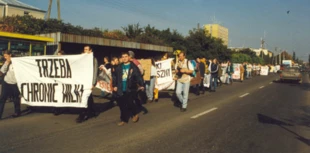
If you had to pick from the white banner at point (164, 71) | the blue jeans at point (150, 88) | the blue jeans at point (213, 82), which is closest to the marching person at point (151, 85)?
the blue jeans at point (150, 88)

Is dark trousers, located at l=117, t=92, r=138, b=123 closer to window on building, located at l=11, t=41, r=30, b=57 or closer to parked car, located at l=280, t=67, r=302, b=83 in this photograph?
window on building, located at l=11, t=41, r=30, b=57

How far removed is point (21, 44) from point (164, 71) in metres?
6.78

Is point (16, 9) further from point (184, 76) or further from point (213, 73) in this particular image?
point (184, 76)

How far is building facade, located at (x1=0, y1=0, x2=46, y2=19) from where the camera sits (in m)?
48.4

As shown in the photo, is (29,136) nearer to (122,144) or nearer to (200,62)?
(122,144)

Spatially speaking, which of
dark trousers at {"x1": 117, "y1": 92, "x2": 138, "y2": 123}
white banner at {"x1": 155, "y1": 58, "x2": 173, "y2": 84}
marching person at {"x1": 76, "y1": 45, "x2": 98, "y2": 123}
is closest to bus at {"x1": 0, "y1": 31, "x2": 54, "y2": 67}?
white banner at {"x1": 155, "y1": 58, "x2": 173, "y2": 84}

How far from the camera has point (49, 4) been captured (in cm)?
2683

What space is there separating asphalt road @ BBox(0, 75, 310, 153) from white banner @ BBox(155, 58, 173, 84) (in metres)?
3.65

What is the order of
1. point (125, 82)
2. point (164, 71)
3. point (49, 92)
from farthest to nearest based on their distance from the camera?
point (164, 71)
point (49, 92)
point (125, 82)

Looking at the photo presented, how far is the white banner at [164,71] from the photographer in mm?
13188

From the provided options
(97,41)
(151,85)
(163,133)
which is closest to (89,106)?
(163,133)

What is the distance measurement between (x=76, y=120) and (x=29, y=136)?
5.55ft

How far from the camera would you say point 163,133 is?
6.69 metres

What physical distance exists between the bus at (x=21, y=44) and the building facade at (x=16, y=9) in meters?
36.4
